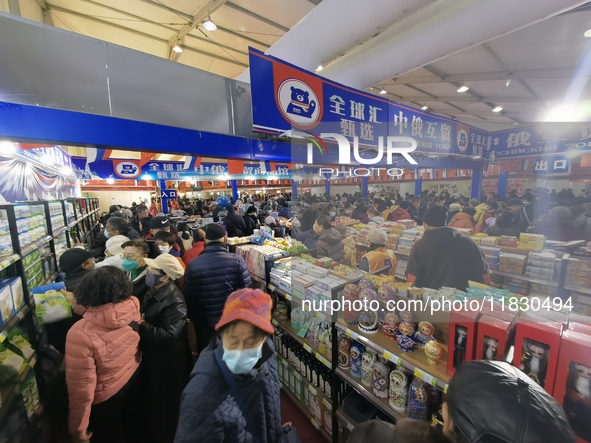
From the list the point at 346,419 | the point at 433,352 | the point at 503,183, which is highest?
the point at 503,183

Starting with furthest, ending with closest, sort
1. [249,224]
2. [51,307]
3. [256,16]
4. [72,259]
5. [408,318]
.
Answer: [249,224]
[256,16]
[72,259]
[51,307]
[408,318]

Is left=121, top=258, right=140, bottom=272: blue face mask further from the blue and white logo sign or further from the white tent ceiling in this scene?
the white tent ceiling

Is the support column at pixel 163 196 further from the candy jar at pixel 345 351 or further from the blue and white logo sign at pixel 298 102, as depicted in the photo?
the candy jar at pixel 345 351

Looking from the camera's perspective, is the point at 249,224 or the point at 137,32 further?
the point at 249,224

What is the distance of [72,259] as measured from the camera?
2242 mm

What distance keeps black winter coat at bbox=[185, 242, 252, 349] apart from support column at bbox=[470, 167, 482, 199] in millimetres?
8243

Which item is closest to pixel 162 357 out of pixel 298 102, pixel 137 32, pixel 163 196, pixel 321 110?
pixel 298 102

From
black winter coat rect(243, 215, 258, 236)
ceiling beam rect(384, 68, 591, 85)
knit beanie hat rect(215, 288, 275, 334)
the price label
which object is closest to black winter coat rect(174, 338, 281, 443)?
knit beanie hat rect(215, 288, 275, 334)

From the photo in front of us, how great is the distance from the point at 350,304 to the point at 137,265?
2022 millimetres

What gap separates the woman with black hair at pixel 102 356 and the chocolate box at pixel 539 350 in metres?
2.35

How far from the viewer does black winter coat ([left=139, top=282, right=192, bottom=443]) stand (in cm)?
192

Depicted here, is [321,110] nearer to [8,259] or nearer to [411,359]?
[411,359]

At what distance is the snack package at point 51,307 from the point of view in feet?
6.35

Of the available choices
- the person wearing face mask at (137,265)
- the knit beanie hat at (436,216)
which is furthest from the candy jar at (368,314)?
the person wearing face mask at (137,265)
